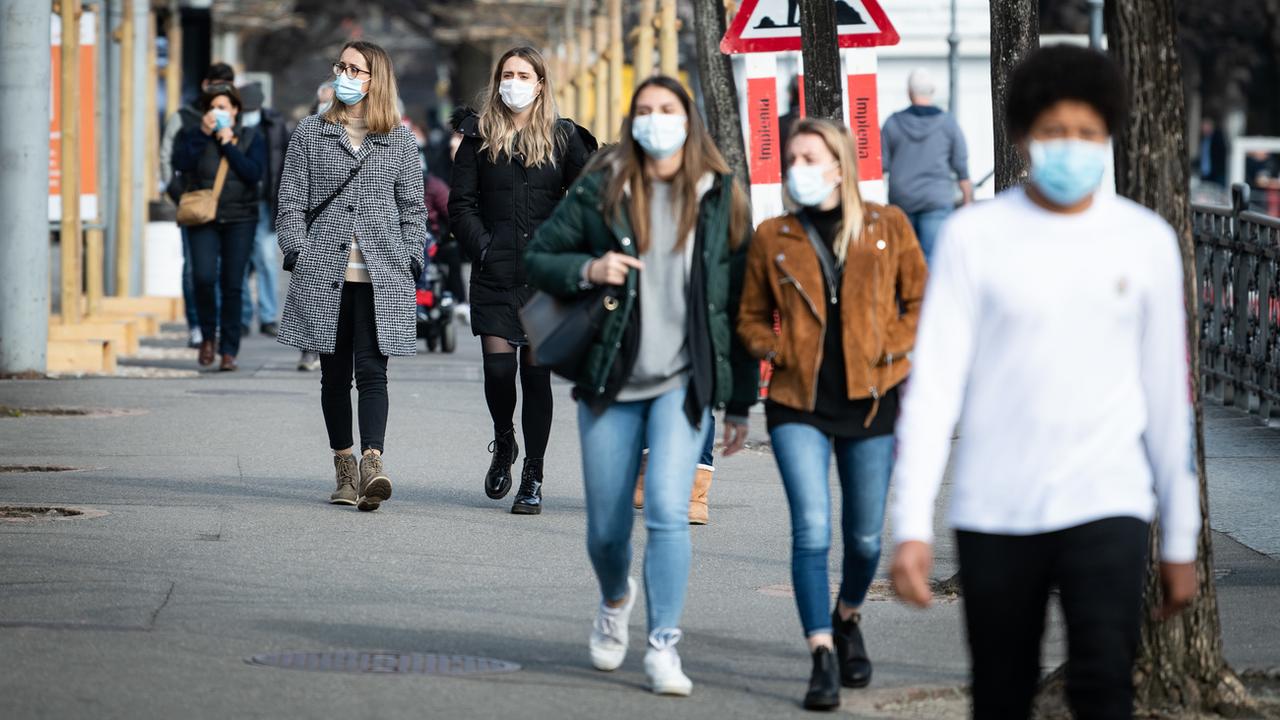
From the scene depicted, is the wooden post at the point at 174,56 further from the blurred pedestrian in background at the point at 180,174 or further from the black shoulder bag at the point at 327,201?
the black shoulder bag at the point at 327,201

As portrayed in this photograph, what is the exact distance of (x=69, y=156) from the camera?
17.0 m

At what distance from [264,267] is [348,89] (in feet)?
33.6

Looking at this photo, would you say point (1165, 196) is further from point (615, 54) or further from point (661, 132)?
point (615, 54)

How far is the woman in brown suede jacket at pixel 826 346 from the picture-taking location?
19.9ft

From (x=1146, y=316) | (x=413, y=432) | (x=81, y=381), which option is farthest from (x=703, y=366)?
(x=81, y=381)

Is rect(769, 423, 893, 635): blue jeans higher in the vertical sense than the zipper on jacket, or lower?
lower

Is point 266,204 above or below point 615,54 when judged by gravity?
below

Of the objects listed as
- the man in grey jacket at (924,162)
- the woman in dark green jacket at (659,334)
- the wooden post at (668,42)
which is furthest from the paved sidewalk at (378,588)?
the wooden post at (668,42)

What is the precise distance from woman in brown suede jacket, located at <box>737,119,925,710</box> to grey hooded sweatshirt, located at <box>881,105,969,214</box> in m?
11.2

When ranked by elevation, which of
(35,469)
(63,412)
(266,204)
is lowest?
(35,469)

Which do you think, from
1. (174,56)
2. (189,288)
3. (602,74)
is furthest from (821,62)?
(602,74)

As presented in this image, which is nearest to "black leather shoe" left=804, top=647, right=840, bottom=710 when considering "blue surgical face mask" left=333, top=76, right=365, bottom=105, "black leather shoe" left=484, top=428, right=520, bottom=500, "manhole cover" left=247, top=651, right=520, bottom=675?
"manhole cover" left=247, top=651, right=520, bottom=675

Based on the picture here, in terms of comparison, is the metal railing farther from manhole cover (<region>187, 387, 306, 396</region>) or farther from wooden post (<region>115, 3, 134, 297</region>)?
wooden post (<region>115, 3, 134, 297</region>)

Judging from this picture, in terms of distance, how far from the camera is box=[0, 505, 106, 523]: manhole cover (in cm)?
920
